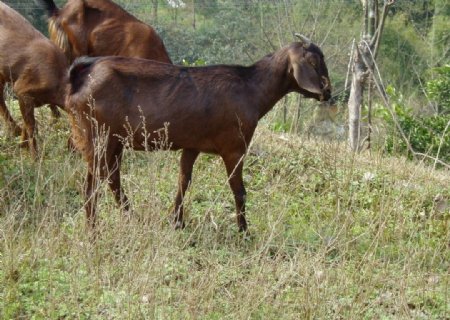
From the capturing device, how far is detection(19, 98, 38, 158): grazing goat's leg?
20.5ft

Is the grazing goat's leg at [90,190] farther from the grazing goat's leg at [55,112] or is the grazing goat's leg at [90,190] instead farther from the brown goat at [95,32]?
the brown goat at [95,32]

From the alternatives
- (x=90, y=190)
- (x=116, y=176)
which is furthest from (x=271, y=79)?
(x=90, y=190)

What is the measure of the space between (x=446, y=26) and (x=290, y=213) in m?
19.1

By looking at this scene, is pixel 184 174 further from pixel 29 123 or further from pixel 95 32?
pixel 95 32

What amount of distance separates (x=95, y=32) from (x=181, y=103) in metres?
2.49

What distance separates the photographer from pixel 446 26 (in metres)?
23.5

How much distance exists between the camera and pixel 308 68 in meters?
5.82

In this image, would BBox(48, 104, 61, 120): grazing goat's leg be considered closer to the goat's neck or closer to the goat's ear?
the goat's neck

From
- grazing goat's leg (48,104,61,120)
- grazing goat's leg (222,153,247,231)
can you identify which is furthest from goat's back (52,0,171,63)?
grazing goat's leg (222,153,247,231)

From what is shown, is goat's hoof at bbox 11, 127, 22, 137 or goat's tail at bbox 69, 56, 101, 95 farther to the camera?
goat's hoof at bbox 11, 127, 22, 137

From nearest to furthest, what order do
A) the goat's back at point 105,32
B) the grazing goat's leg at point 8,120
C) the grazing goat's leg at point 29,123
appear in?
1. the grazing goat's leg at point 29,123
2. the grazing goat's leg at point 8,120
3. the goat's back at point 105,32

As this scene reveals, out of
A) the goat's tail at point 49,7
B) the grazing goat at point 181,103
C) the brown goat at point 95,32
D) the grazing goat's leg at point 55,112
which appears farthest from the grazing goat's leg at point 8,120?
the grazing goat at point 181,103

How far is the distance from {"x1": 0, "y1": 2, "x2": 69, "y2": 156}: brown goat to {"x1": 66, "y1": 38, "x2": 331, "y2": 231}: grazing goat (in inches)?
25.4

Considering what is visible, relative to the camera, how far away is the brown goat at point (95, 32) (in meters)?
7.46
